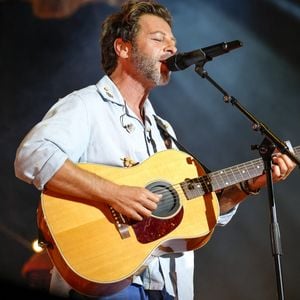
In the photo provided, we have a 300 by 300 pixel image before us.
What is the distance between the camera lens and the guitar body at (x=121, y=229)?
6.56 ft

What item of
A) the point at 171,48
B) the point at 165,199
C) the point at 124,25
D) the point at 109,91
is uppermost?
the point at 124,25

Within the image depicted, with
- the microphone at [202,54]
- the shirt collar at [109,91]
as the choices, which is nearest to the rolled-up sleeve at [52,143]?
the shirt collar at [109,91]

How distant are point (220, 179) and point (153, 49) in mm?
837

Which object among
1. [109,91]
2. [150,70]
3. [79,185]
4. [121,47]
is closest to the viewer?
[79,185]

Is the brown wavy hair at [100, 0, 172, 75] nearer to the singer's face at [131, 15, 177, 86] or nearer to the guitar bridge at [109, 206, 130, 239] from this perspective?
the singer's face at [131, 15, 177, 86]

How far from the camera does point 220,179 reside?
2514 millimetres

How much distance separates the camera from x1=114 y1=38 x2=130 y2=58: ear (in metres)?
2.95

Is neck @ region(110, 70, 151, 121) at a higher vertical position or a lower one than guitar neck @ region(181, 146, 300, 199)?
higher

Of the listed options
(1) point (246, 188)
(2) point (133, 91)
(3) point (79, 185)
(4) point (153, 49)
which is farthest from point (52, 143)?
(1) point (246, 188)

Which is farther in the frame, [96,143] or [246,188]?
[246,188]

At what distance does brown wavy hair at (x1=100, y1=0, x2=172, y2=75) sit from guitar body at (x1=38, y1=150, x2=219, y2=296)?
86cm

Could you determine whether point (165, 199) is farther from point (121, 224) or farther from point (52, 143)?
point (52, 143)

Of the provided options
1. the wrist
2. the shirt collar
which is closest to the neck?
the shirt collar

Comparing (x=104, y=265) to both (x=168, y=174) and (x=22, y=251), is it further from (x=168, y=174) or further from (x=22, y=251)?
(x=22, y=251)
